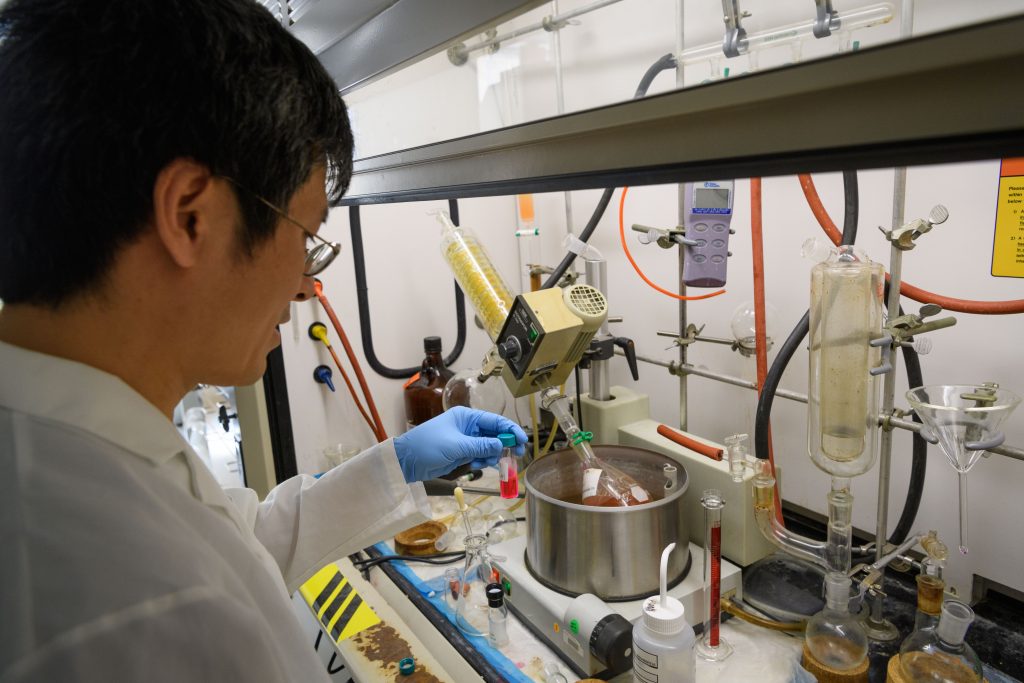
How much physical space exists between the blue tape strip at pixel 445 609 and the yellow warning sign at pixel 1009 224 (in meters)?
1.26

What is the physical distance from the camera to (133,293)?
604 mm

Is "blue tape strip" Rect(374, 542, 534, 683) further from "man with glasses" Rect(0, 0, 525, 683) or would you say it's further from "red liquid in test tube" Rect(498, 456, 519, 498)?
"man with glasses" Rect(0, 0, 525, 683)

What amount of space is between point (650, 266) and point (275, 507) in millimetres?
1425

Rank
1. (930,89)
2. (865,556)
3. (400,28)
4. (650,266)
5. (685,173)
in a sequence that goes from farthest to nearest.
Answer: (650,266) → (865,556) → (400,28) → (685,173) → (930,89)

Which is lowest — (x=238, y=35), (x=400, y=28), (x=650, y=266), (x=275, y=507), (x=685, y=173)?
(x=275, y=507)

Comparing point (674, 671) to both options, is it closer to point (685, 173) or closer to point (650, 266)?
point (685, 173)

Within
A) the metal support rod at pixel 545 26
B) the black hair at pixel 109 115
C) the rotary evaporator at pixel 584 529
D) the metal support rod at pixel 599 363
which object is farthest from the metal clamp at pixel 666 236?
the black hair at pixel 109 115

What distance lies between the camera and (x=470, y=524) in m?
1.58

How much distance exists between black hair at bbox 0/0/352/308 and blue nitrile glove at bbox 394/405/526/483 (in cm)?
72

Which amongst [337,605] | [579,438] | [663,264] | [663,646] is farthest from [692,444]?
[337,605]

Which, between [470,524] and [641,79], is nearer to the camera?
[641,79]

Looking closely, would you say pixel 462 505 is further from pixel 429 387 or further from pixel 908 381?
pixel 908 381

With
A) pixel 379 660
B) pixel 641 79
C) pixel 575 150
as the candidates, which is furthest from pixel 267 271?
pixel 379 660

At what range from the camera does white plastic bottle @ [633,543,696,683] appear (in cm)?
97
